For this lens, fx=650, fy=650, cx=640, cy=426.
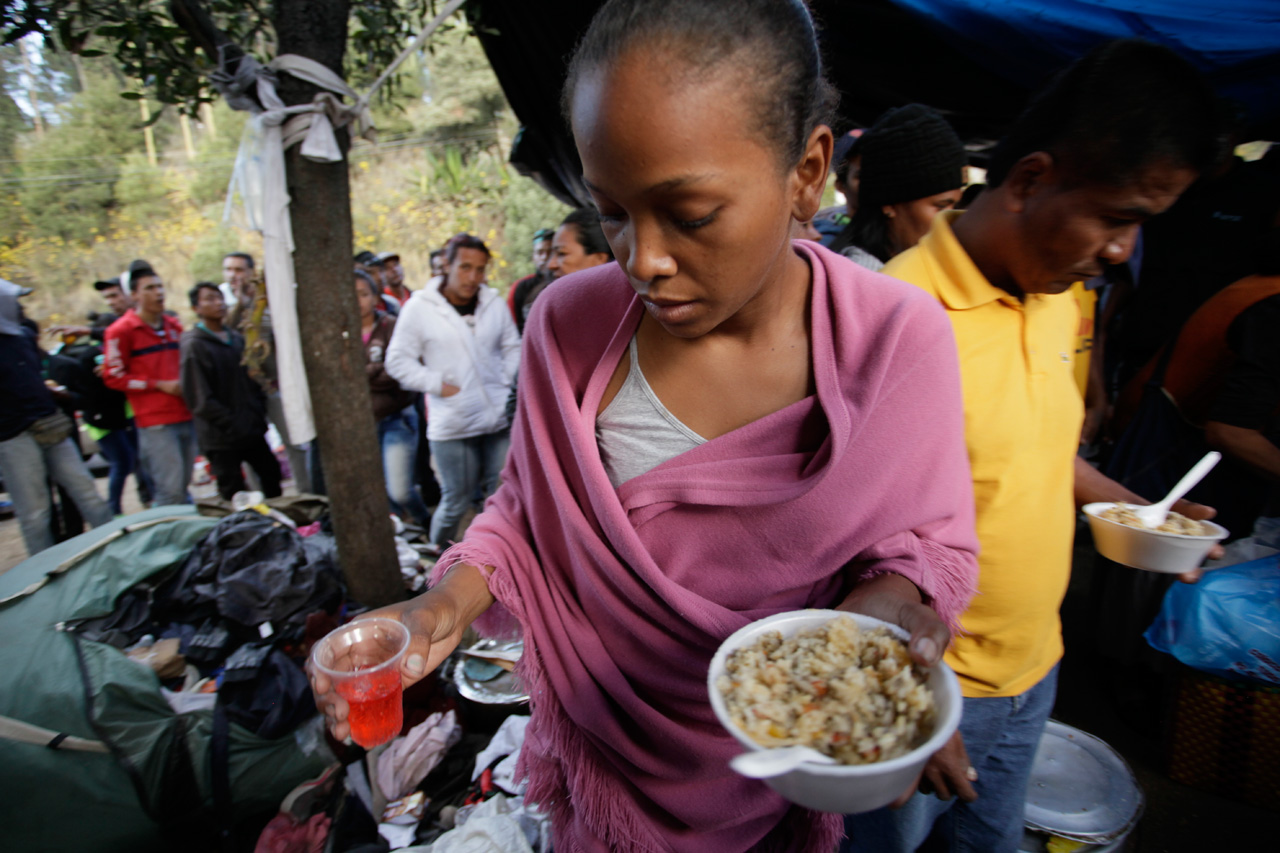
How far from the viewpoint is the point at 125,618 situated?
8.79 ft

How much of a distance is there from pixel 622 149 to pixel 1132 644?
3.38 meters

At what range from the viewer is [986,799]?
1.60 meters

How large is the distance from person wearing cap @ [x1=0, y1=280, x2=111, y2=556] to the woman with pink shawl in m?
4.63

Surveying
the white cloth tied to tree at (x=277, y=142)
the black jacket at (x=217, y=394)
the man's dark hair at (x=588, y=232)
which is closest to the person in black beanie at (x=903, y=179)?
the man's dark hair at (x=588, y=232)

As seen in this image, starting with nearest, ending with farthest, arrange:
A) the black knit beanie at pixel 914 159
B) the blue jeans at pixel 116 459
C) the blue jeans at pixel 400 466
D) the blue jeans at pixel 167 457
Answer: the black knit beanie at pixel 914 159
the blue jeans at pixel 400 466
the blue jeans at pixel 167 457
the blue jeans at pixel 116 459

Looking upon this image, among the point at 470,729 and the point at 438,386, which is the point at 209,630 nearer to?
the point at 470,729

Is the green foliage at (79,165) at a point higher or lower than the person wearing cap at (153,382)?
higher

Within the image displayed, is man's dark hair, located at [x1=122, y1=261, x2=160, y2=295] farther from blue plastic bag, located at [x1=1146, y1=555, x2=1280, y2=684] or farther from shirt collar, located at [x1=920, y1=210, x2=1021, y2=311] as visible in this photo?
blue plastic bag, located at [x1=1146, y1=555, x2=1280, y2=684]

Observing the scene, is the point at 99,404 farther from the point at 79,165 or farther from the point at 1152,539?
the point at 79,165

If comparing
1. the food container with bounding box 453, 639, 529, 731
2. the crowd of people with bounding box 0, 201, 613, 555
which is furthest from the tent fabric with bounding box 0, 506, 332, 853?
the crowd of people with bounding box 0, 201, 613, 555

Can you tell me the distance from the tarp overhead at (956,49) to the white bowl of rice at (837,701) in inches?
84.1

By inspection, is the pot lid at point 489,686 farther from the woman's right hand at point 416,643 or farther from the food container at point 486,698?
the woman's right hand at point 416,643

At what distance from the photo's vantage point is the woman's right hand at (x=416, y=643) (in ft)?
3.51

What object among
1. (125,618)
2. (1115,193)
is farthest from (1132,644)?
(125,618)
